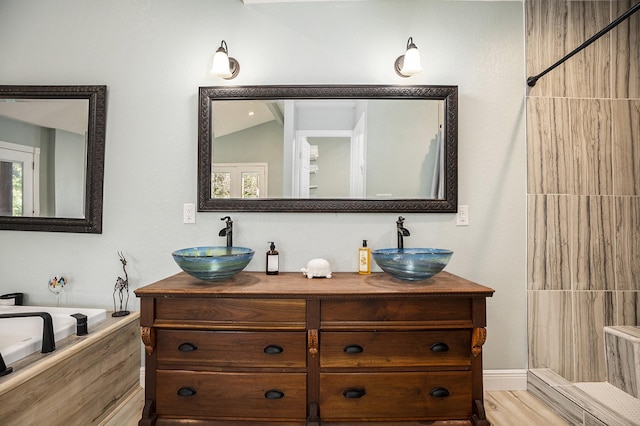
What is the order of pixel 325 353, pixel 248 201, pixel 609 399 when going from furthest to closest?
pixel 248 201 → pixel 609 399 → pixel 325 353

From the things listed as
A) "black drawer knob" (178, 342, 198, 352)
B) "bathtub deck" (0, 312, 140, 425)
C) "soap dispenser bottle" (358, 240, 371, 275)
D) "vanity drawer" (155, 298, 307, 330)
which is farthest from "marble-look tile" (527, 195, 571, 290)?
"bathtub deck" (0, 312, 140, 425)

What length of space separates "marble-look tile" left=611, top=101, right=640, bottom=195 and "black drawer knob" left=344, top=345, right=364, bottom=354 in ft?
6.38

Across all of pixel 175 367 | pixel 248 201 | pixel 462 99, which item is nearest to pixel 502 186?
pixel 462 99

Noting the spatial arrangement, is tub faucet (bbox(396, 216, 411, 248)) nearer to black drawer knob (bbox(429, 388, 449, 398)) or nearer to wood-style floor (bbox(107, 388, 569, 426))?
black drawer knob (bbox(429, 388, 449, 398))

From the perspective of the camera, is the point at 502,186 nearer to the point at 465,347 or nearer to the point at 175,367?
the point at 465,347

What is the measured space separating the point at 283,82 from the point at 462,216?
1.47 meters

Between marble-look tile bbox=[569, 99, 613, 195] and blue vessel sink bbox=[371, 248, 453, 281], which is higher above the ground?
marble-look tile bbox=[569, 99, 613, 195]

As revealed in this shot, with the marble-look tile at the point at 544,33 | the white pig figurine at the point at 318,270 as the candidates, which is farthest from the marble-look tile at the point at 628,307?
the white pig figurine at the point at 318,270

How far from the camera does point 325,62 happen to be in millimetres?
1983

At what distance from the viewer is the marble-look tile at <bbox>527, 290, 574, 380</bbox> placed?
1918 millimetres

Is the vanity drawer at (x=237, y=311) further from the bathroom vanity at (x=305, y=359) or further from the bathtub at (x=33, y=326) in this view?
the bathtub at (x=33, y=326)

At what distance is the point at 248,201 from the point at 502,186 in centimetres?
167

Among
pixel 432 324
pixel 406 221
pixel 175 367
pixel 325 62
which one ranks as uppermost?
pixel 325 62

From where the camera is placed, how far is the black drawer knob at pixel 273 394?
1.45 meters
